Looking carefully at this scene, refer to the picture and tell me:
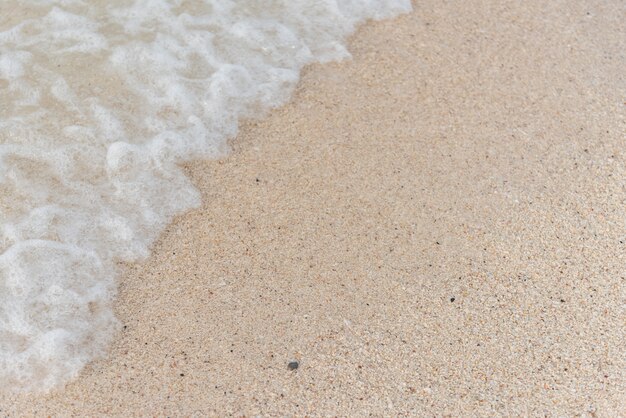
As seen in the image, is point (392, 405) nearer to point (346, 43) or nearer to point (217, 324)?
point (217, 324)

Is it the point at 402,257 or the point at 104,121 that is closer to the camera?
the point at 402,257

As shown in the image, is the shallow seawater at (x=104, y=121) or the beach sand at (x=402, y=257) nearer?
the beach sand at (x=402, y=257)

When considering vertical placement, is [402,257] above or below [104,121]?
above

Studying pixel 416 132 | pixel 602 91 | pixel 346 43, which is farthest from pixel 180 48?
pixel 602 91

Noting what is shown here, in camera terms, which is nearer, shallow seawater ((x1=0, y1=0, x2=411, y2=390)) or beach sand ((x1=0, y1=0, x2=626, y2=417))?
beach sand ((x1=0, y1=0, x2=626, y2=417))
